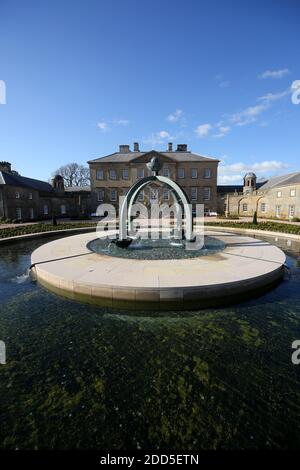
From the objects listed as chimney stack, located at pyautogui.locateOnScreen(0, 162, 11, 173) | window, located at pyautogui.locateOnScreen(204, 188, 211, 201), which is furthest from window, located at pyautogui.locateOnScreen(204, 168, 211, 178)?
chimney stack, located at pyautogui.locateOnScreen(0, 162, 11, 173)

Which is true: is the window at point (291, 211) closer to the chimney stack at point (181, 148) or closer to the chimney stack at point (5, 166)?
the chimney stack at point (181, 148)

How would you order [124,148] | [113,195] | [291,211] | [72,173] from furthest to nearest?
1. [72,173]
2. [124,148]
3. [113,195]
4. [291,211]

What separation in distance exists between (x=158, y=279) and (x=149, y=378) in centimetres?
329

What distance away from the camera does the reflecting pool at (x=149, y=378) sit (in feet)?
9.53

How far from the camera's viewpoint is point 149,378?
3.79m

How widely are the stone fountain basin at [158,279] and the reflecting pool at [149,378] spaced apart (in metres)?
0.38

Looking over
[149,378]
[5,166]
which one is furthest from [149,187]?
[149,378]

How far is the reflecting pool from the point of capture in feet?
9.53

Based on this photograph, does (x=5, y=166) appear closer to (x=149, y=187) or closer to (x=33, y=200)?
(x=33, y=200)

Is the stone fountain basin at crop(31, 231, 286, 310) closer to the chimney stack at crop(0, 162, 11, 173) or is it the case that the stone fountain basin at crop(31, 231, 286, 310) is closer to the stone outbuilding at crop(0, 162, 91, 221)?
the stone outbuilding at crop(0, 162, 91, 221)

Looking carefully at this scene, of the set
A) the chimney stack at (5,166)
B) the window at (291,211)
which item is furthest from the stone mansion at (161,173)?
the window at (291,211)
